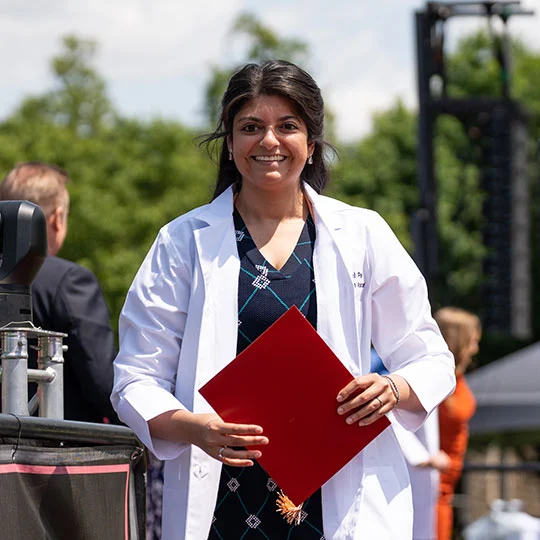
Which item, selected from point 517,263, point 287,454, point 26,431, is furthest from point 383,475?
point 517,263

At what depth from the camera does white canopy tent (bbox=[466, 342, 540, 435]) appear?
12312 millimetres

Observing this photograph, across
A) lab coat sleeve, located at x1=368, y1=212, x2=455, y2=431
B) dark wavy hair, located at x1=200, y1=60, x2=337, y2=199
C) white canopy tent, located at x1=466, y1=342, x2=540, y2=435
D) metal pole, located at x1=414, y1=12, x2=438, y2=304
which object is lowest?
white canopy tent, located at x1=466, y1=342, x2=540, y2=435

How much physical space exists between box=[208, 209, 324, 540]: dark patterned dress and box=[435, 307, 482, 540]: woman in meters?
3.59

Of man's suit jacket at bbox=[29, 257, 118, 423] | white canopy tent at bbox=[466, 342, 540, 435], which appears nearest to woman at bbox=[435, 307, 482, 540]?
man's suit jacket at bbox=[29, 257, 118, 423]

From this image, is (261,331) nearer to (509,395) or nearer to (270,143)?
(270,143)

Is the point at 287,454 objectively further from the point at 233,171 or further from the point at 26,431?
the point at 233,171

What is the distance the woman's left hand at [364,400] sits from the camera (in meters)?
3.05

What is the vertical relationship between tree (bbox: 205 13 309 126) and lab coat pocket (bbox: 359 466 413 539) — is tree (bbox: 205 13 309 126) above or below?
above

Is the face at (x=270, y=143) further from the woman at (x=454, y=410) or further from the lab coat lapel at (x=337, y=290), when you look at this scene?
the woman at (x=454, y=410)

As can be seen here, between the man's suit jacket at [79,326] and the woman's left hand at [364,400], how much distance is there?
146 centimetres

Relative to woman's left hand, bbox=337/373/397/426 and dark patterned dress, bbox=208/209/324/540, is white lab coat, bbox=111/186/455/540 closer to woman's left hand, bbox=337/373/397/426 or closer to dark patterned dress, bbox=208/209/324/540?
dark patterned dress, bbox=208/209/324/540

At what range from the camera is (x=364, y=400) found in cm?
305

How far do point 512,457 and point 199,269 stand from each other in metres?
12.2

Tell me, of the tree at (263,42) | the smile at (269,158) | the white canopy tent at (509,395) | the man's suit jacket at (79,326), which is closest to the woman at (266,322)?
the smile at (269,158)
